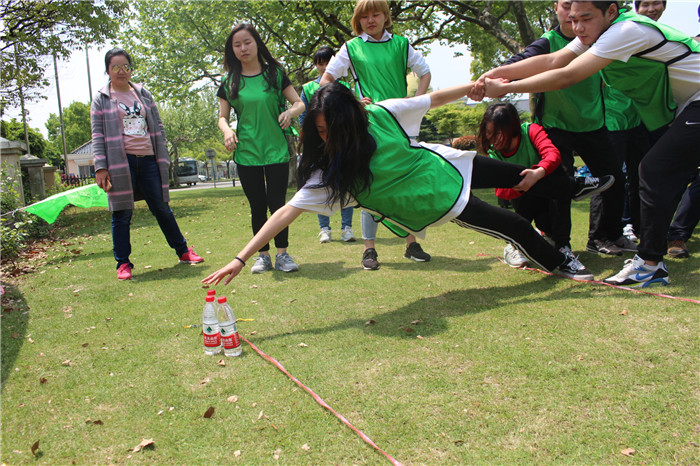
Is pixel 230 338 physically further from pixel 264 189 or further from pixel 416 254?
pixel 416 254

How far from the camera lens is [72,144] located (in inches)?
2566

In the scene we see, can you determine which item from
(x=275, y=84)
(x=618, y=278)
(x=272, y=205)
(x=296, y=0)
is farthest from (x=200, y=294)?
(x=296, y=0)

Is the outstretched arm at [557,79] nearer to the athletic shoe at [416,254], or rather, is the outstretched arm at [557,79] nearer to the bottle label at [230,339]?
the athletic shoe at [416,254]

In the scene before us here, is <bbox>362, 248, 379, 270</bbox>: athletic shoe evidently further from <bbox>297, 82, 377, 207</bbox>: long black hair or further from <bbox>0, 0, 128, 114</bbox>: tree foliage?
<bbox>0, 0, 128, 114</bbox>: tree foliage

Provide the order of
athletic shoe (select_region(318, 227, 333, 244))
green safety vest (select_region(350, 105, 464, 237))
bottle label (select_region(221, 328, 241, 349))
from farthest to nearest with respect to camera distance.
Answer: athletic shoe (select_region(318, 227, 333, 244)) < green safety vest (select_region(350, 105, 464, 237)) < bottle label (select_region(221, 328, 241, 349))

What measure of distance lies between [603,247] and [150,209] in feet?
15.4

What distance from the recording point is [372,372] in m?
2.69

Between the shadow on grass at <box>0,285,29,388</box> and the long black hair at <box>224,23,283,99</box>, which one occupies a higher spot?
the long black hair at <box>224,23,283,99</box>

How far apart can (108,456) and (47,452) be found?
293 mm

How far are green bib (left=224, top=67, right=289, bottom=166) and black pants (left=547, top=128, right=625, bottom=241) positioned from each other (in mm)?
2647

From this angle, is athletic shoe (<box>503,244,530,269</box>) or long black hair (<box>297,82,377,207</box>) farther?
athletic shoe (<box>503,244,530,269</box>)

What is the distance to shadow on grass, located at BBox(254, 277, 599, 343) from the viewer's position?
329 centimetres

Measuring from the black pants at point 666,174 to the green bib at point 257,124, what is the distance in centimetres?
328

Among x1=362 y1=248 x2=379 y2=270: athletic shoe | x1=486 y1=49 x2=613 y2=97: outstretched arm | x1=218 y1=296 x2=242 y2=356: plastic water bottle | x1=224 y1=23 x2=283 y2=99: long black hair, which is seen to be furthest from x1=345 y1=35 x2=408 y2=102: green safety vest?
x1=218 y1=296 x2=242 y2=356: plastic water bottle
